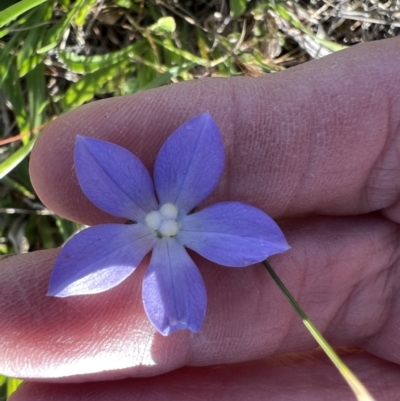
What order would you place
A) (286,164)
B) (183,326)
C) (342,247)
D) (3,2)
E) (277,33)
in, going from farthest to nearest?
1. (277,33)
2. (3,2)
3. (342,247)
4. (286,164)
5. (183,326)

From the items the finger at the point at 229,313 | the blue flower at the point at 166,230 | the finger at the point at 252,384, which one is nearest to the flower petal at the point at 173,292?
the blue flower at the point at 166,230

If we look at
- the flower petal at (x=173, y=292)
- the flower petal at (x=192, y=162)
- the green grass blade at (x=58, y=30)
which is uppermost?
the green grass blade at (x=58, y=30)

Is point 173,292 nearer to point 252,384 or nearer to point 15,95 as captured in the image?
point 252,384

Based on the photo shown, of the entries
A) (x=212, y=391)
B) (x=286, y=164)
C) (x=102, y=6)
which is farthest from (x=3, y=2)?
(x=212, y=391)

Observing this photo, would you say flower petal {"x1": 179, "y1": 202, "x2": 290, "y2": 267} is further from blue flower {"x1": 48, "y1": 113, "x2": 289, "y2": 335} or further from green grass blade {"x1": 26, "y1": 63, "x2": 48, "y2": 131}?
green grass blade {"x1": 26, "y1": 63, "x2": 48, "y2": 131}

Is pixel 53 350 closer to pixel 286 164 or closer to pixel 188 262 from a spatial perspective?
pixel 188 262

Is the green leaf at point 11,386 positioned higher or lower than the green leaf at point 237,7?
lower

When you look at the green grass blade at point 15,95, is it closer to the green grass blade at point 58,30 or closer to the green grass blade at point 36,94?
the green grass blade at point 36,94

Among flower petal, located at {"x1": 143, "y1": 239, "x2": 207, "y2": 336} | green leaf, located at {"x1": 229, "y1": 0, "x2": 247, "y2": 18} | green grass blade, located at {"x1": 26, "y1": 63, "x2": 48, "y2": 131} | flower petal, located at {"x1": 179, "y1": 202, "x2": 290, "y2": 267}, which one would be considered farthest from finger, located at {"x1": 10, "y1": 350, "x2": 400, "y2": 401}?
green leaf, located at {"x1": 229, "y1": 0, "x2": 247, "y2": 18}

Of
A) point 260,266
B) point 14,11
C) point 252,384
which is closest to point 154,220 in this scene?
point 260,266
